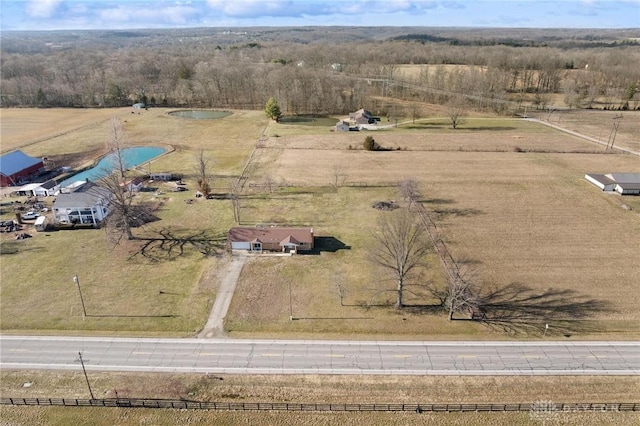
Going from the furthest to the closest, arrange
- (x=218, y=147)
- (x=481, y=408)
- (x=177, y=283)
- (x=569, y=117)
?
(x=569, y=117) < (x=218, y=147) < (x=177, y=283) < (x=481, y=408)

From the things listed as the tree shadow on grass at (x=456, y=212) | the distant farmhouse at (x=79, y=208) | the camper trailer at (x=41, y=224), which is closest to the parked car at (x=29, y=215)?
the camper trailer at (x=41, y=224)

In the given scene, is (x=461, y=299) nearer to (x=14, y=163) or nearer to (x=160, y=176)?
(x=160, y=176)

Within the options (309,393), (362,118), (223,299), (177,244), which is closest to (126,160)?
(177,244)

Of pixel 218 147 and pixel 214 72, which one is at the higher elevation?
pixel 214 72

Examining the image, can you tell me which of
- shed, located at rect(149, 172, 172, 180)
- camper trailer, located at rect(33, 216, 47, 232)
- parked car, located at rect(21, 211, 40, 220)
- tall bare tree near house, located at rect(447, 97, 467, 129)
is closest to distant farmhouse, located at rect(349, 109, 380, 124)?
tall bare tree near house, located at rect(447, 97, 467, 129)

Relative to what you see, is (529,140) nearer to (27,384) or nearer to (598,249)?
(598,249)

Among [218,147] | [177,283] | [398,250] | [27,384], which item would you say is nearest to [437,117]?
[218,147]
